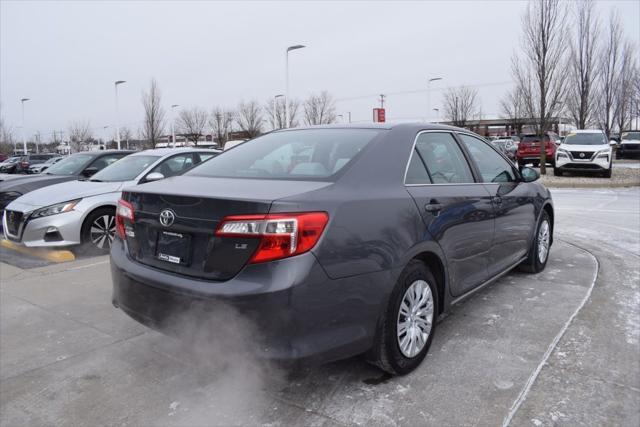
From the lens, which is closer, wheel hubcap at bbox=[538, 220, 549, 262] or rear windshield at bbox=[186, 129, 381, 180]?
rear windshield at bbox=[186, 129, 381, 180]

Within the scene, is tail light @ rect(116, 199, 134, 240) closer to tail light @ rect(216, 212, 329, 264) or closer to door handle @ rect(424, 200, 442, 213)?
tail light @ rect(216, 212, 329, 264)

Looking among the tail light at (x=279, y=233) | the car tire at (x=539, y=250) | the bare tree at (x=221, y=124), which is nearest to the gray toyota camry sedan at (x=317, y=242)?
the tail light at (x=279, y=233)

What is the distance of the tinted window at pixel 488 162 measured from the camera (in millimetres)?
4090

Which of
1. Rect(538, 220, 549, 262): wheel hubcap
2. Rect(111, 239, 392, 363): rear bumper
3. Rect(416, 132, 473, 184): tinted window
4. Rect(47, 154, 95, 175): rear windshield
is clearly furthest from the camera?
Rect(47, 154, 95, 175): rear windshield

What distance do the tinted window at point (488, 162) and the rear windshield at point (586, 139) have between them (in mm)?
15028

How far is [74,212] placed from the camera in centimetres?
631

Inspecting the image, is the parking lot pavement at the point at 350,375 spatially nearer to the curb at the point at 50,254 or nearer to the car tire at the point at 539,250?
the car tire at the point at 539,250

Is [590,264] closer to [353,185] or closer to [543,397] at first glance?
[543,397]

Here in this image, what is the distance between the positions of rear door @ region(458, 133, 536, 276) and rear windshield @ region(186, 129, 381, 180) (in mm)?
1243

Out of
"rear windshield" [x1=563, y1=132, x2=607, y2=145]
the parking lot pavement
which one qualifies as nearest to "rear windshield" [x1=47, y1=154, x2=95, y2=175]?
the parking lot pavement

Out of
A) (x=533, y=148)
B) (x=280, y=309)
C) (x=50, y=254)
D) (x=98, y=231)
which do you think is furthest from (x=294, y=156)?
(x=533, y=148)

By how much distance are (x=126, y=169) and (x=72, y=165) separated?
194cm

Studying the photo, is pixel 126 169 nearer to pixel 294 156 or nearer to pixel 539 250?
pixel 294 156

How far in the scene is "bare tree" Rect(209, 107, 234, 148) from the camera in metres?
51.3
